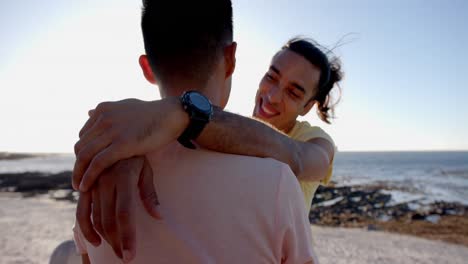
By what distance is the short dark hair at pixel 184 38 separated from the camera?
5.02 feet

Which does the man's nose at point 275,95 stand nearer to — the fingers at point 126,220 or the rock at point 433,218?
the fingers at point 126,220

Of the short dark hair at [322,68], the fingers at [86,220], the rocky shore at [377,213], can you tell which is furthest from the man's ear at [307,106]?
the rocky shore at [377,213]

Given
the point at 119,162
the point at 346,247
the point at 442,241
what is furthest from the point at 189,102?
the point at 442,241

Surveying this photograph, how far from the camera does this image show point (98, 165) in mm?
1227

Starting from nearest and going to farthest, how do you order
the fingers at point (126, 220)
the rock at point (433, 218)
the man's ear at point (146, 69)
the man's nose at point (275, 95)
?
the fingers at point (126, 220), the man's ear at point (146, 69), the man's nose at point (275, 95), the rock at point (433, 218)

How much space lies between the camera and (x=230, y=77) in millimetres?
1667

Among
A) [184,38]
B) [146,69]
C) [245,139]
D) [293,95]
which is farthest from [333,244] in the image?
[184,38]

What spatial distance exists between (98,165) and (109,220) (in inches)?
6.9

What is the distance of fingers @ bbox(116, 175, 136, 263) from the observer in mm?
1148

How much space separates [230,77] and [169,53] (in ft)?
0.92

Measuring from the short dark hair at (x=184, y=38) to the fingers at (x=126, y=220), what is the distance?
560 millimetres

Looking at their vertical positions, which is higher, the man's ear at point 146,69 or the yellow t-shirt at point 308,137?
the man's ear at point 146,69

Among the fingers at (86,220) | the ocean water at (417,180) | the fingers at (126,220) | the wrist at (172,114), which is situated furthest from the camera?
the ocean water at (417,180)

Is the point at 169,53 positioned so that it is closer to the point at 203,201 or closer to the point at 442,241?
the point at 203,201
